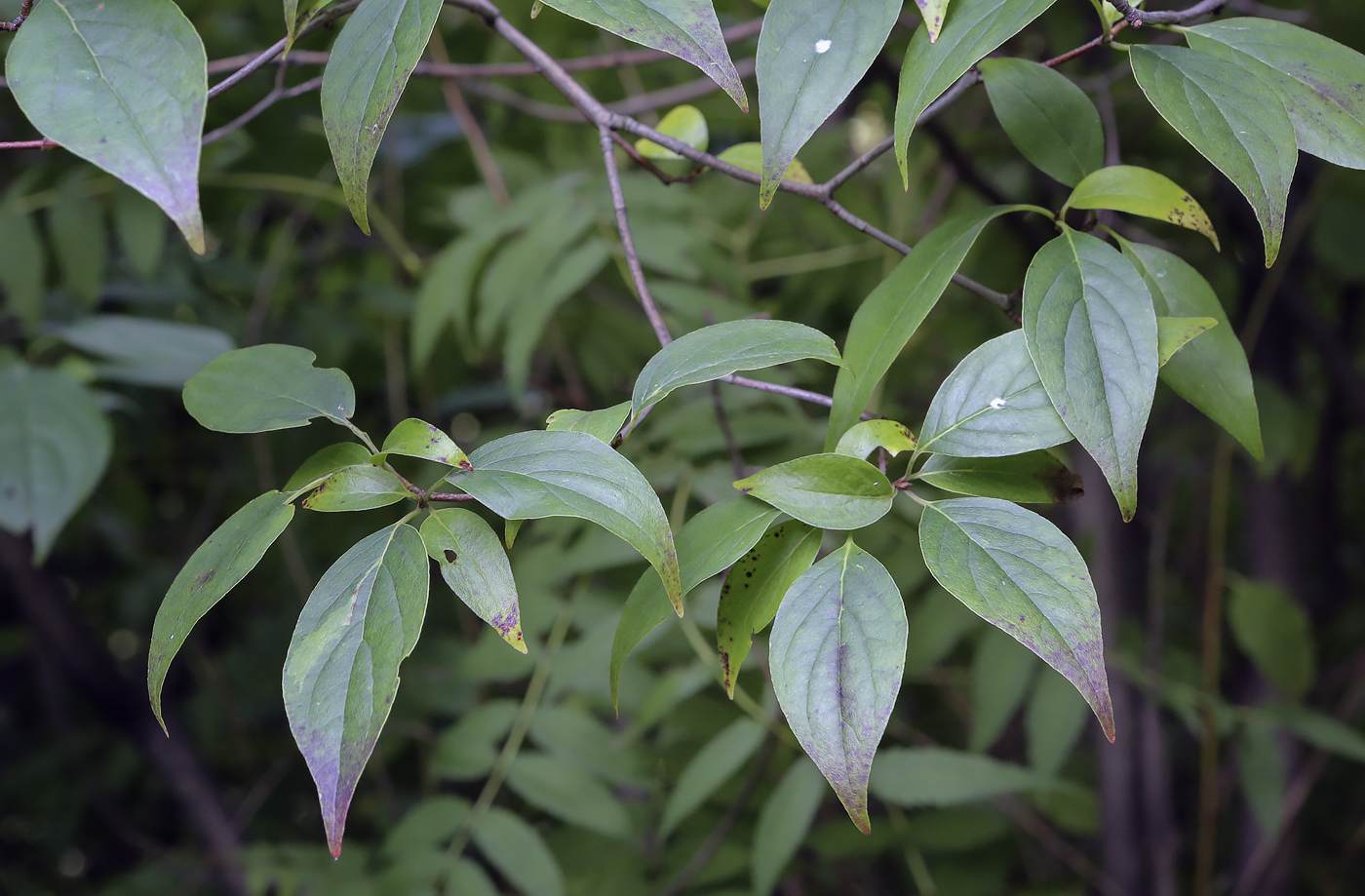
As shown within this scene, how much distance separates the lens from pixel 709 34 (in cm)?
29

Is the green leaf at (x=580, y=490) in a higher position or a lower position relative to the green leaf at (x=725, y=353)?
lower

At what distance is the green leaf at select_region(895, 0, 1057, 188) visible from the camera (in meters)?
0.29

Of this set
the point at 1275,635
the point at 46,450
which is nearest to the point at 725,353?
the point at 46,450

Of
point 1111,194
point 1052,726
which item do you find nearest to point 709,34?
point 1111,194

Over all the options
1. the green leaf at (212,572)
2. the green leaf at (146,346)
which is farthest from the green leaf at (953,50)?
the green leaf at (146,346)

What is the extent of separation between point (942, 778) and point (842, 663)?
15.5 inches

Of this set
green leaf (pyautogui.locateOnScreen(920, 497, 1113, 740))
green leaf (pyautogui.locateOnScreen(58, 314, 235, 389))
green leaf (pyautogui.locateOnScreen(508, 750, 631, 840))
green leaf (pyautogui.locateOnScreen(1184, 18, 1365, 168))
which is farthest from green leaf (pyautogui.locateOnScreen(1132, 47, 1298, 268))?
green leaf (pyautogui.locateOnScreen(58, 314, 235, 389))

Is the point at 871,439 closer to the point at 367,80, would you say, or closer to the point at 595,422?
the point at 595,422

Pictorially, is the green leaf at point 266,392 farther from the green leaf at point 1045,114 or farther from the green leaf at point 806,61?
the green leaf at point 1045,114

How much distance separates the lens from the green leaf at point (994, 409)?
1.00ft

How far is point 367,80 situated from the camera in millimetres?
→ 304

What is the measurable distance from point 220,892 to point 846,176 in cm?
112

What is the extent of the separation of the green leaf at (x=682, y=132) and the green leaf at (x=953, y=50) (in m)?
0.13

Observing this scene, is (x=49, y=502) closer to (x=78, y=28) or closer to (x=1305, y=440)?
(x=78, y=28)
